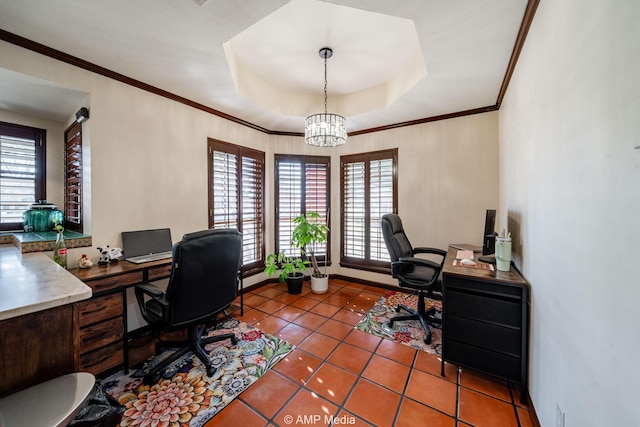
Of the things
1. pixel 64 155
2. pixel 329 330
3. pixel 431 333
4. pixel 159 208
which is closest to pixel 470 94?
pixel 431 333

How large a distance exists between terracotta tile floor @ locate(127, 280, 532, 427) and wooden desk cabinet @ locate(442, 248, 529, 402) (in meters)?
0.18

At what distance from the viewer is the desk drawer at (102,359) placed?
1.75 meters

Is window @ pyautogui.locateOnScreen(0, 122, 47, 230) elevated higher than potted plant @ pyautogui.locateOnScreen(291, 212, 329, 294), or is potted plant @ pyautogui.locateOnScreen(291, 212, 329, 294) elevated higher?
window @ pyautogui.locateOnScreen(0, 122, 47, 230)

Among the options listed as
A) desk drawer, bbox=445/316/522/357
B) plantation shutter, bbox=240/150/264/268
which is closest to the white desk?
desk drawer, bbox=445/316/522/357

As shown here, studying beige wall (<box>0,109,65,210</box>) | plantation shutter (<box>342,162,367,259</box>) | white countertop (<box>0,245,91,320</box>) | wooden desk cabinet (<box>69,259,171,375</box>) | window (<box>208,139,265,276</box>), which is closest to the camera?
white countertop (<box>0,245,91,320</box>)

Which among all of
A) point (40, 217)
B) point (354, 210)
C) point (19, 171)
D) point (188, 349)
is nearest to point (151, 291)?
point (188, 349)

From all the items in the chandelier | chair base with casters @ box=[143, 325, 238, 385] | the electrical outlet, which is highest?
the chandelier

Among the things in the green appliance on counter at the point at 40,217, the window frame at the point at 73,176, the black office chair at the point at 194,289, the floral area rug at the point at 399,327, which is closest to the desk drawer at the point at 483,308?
the floral area rug at the point at 399,327

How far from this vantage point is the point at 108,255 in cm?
217

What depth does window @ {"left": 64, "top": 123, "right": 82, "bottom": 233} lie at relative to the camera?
2350mm

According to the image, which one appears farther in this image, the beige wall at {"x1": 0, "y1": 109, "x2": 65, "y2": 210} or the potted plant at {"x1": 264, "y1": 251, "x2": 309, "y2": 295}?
the potted plant at {"x1": 264, "y1": 251, "x2": 309, "y2": 295}

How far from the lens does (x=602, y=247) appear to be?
844 millimetres

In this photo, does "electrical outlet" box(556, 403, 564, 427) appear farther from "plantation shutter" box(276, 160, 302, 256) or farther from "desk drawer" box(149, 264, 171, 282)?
"plantation shutter" box(276, 160, 302, 256)

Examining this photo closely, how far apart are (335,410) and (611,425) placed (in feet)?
4.40
